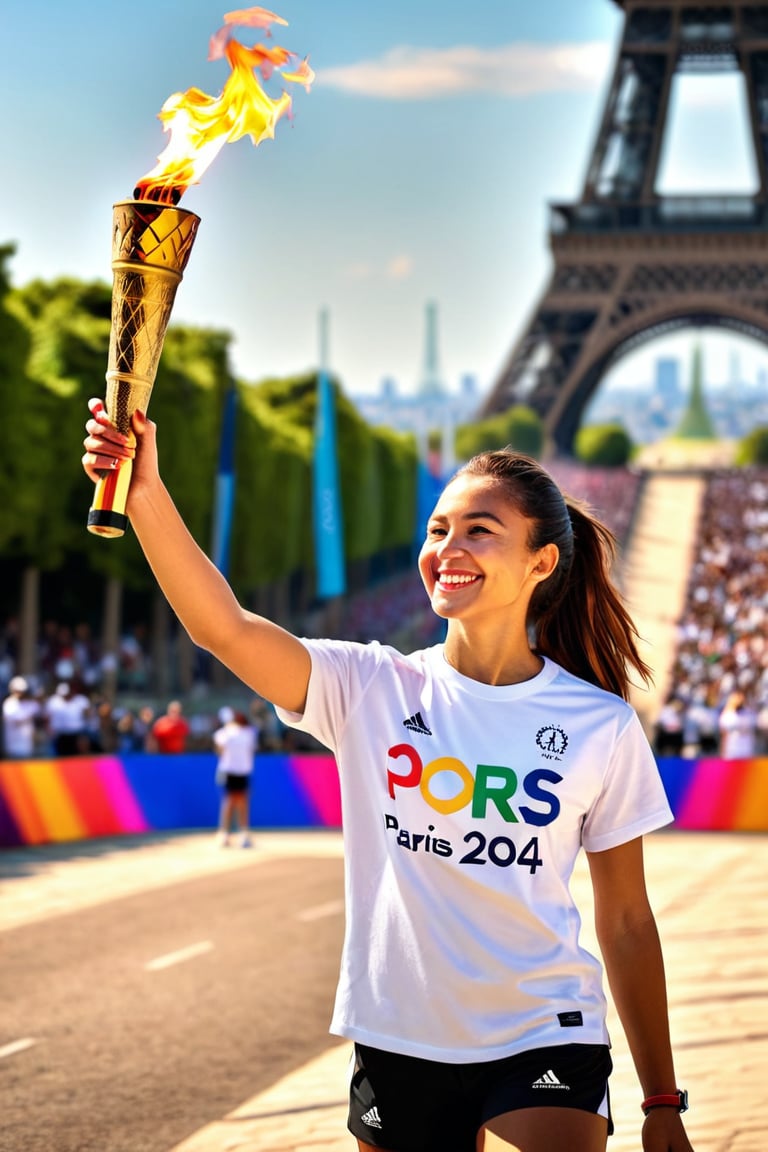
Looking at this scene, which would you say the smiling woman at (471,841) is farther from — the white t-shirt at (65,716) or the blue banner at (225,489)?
the blue banner at (225,489)

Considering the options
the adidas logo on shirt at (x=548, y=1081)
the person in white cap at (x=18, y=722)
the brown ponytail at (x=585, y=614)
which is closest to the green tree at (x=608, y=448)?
the person in white cap at (x=18, y=722)

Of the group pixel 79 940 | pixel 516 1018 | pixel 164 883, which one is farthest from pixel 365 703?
pixel 164 883

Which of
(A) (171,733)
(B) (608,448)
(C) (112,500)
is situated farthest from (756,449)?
(C) (112,500)

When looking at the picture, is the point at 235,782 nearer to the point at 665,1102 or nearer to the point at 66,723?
the point at 66,723

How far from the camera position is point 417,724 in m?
3.91

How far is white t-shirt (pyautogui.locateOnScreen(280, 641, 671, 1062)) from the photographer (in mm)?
3771

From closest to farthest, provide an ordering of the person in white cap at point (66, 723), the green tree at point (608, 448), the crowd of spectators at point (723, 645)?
the person in white cap at point (66, 723) → the crowd of spectators at point (723, 645) → the green tree at point (608, 448)

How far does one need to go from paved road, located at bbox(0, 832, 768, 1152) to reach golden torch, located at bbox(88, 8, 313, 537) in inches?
154

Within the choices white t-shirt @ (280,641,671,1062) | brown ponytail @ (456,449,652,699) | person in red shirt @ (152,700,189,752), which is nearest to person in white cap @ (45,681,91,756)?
person in red shirt @ (152,700,189,752)

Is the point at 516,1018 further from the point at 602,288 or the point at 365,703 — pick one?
the point at 602,288

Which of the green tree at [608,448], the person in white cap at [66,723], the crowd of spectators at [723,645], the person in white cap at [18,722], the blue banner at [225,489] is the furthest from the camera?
the green tree at [608,448]

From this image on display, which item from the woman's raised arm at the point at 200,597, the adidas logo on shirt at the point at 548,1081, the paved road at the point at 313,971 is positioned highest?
the woman's raised arm at the point at 200,597

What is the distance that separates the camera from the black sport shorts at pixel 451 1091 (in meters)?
3.74

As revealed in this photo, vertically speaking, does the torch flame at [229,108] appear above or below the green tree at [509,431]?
below
